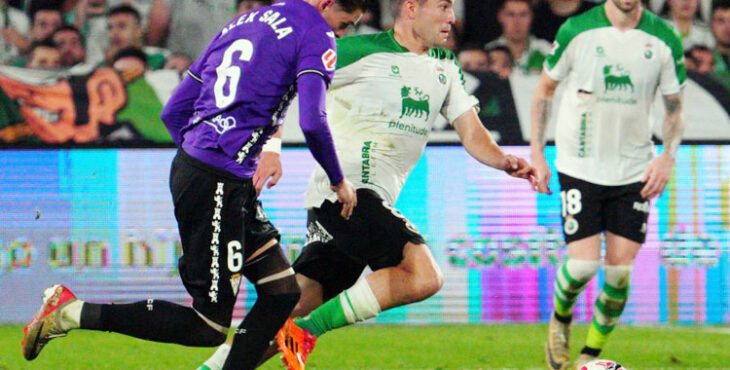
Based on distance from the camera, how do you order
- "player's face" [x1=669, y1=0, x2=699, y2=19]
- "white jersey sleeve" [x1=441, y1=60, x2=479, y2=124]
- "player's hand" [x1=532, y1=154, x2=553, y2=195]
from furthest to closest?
1. "player's face" [x1=669, y1=0, x2=699, y2=19]
2. "player's hand" [x1=532, y1=154, x2=553, y2=195]
3. "white jersey sleeve" [x1=441, y1=60, x2=479, y2=124]

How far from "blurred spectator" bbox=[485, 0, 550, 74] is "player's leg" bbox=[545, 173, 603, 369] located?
355 centimetres

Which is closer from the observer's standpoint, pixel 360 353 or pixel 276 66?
pixel 276 66

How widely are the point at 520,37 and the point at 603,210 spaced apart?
12.2 ft

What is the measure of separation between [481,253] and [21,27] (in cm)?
444

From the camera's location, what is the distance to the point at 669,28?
7.29m

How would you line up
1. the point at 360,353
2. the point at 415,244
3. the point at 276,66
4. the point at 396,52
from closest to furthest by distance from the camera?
1. the point at 276,66
2. the point at 415,244
3. the point at 396,52
4. the point at 360,353

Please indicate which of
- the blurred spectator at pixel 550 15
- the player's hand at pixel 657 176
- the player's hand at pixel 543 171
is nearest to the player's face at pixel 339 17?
Result: the player's hand at pixel 543 171

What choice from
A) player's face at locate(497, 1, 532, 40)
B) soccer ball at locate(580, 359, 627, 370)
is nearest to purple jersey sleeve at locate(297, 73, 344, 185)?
soccer ball at locate(580, 359, 627, 370)

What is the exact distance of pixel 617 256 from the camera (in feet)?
23.2

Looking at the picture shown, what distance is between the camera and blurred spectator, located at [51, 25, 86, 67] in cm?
1047

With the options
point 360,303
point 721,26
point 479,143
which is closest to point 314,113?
point 360,303

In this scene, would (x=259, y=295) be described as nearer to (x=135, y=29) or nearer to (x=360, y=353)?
(x=360, y=353)

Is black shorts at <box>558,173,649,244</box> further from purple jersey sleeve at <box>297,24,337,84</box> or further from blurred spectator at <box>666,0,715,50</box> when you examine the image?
blurred spectator at <box>666,0,715,50</box>

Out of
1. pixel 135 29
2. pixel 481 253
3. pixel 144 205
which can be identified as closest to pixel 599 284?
pixel 481 253
